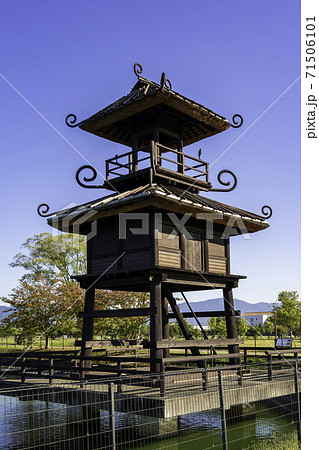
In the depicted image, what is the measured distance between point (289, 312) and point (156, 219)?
50.4m

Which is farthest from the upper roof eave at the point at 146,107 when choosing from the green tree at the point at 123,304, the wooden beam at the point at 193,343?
the green tree at the point at 123,304

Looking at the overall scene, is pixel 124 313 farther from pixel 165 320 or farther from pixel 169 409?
pixel 169 409

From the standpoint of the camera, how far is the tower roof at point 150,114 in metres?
14.5

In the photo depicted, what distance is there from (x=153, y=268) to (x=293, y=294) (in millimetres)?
54241

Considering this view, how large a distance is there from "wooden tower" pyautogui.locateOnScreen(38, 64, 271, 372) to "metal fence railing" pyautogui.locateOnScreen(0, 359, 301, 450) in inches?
50.2

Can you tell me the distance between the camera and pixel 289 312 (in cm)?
6056

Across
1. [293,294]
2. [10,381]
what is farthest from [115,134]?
[293,294]

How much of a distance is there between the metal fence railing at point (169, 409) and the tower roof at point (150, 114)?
26.6 ft

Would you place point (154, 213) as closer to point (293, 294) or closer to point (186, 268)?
point (186, 268)

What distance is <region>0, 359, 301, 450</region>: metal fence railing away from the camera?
11484 millimetres

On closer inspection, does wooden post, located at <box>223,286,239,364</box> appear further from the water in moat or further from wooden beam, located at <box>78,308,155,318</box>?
wooden beam, located at <box>78,308,155,318</box>

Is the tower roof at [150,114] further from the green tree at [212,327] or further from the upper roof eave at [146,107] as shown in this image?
the green tree at [212,327]

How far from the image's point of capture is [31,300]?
37688mm
